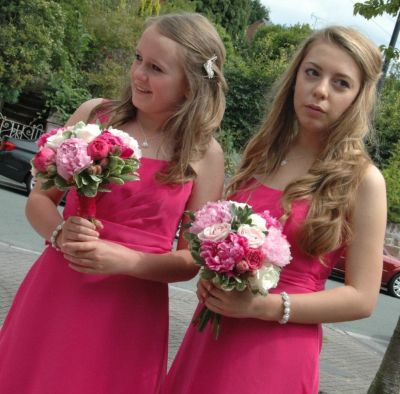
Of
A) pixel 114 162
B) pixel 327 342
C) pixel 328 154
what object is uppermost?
pixel 328 154

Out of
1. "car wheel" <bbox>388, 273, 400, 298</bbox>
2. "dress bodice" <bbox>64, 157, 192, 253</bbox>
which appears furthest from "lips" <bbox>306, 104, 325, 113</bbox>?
"car wheel" <bbox>388, 273, 400, 298</bbox>

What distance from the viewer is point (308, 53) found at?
2.47 m

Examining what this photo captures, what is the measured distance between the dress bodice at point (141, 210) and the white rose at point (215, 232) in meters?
0.45

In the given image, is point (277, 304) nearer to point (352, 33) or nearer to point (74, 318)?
point (74, 318)

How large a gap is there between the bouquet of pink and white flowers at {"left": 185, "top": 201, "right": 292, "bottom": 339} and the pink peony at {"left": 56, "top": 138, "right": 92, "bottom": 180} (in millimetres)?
441

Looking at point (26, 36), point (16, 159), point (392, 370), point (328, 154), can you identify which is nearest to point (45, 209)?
point (328, 154)

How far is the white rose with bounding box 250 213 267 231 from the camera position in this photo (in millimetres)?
2057

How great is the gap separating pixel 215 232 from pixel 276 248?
0.69 feet

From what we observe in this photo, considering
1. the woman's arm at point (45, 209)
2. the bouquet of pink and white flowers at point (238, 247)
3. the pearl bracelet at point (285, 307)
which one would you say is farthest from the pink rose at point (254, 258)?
the woman's arm at point (45, 209)

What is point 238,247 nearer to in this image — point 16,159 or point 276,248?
point 276,248

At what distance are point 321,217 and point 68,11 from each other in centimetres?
1950

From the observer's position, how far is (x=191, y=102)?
261 centimetres

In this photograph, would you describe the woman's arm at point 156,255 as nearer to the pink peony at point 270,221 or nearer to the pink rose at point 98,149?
the pink rose at point 98,149

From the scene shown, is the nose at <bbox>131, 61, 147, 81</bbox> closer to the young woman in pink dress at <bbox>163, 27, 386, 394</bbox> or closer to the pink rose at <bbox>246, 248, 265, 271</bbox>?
the young woman in pink dress at <bbox>163, 27, 386, 394</bbox>
